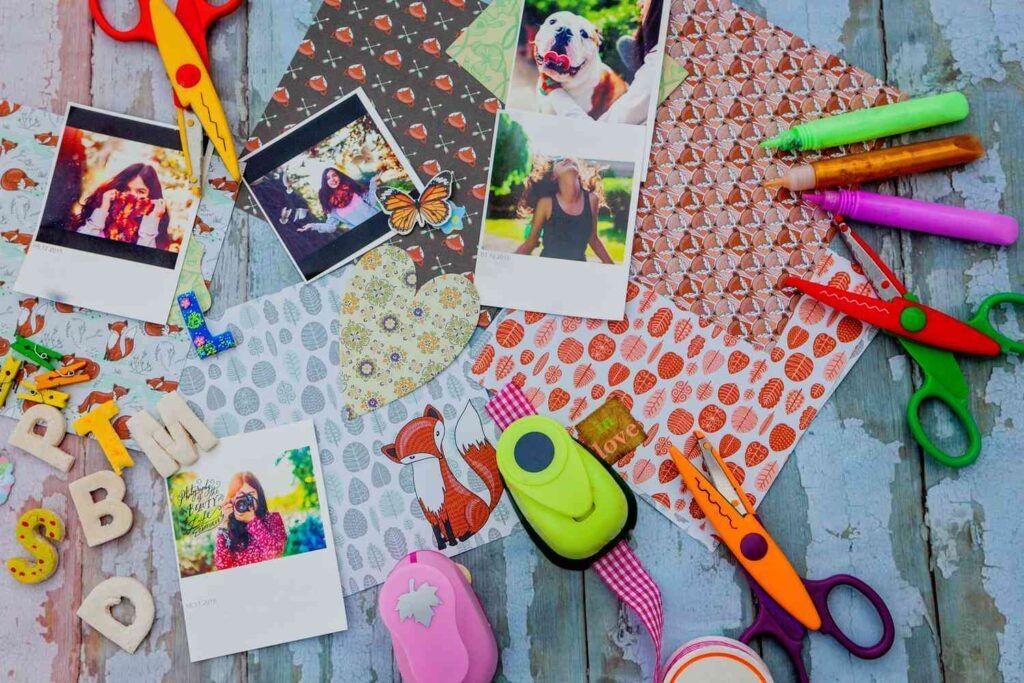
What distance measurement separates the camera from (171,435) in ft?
2.72

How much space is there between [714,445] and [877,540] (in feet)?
0.62

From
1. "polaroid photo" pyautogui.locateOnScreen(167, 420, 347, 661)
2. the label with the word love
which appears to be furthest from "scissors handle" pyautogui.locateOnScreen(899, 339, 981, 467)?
"polaroid photo" pyautogui.locateOnScreen(167, 420, 347, 661)

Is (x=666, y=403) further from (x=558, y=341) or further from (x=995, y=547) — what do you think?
(x=995, y=547)

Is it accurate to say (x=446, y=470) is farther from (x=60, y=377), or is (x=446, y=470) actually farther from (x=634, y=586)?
(x=60, y=377)

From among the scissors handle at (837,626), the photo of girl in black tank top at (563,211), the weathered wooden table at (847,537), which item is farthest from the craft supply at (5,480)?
the scissors handle at (837,626)

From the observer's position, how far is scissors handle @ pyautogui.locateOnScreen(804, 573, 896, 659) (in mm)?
760

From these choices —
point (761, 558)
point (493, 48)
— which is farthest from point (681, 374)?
point (493, 48)

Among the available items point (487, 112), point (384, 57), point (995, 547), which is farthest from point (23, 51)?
point (995, 547)

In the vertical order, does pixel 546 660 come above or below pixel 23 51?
below

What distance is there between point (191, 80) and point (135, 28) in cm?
10

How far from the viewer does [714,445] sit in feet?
2.69

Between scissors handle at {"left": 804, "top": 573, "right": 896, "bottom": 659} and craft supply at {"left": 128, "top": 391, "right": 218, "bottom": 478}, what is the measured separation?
0.62 m

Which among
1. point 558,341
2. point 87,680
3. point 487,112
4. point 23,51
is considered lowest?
point 87,680

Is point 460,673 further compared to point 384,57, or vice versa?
point 384,57
